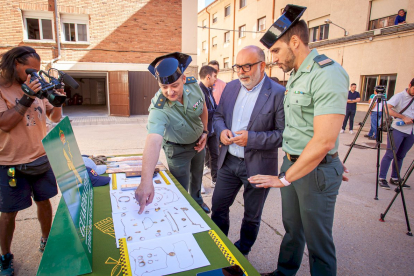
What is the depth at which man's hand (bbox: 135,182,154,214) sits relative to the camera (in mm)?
1428

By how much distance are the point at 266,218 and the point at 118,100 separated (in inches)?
425

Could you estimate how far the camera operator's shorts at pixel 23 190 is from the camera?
6.19ft

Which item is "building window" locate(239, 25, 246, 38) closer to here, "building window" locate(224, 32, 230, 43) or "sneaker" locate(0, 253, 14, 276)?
"building window" locate(224, 32, 230, 43)

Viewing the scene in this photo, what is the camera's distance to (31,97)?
183cm

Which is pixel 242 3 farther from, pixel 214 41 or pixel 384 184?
pixel 384 184

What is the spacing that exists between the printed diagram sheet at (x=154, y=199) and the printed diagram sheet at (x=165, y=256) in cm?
37

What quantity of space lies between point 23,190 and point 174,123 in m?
1.32

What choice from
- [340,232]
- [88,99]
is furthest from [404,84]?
[88,99]

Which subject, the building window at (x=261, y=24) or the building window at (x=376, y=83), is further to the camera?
the building window at (x=261, y=24)

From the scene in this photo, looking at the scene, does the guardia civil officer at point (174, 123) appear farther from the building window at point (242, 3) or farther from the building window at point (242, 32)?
the building window at point (242, 3)

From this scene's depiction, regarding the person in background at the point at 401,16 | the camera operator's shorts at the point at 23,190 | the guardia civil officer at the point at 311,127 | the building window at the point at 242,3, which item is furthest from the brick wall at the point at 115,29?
the guardia civil officer at the point at 311,127

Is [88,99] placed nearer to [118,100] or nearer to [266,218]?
[118,100]

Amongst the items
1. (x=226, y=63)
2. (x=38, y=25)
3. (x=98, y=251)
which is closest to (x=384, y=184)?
(x=98, y=251)

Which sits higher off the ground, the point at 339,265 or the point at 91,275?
the point at 91,275
